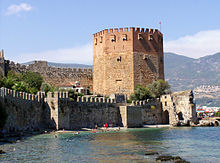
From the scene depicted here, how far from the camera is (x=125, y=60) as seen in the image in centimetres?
4241

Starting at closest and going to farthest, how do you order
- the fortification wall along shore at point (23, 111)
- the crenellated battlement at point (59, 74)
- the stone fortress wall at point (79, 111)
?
the fortification wall along shore at point (23, 111)
the stone fortress wall at point (79, 111)
the crenellated battlement at point (59, 74)

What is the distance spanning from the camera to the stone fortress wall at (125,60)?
139 feet

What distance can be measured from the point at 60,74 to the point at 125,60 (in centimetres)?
903

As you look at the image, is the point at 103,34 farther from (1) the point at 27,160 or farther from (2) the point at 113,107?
(1) the point at 27,160

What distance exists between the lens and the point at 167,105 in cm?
3994

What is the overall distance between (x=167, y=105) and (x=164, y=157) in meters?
22.7

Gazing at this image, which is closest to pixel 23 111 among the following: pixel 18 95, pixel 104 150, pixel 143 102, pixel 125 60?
pixel 18 95

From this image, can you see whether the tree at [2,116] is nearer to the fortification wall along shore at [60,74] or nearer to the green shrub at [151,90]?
the green shrub at [151,90]

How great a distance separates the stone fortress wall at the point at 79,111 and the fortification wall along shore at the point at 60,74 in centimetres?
1090

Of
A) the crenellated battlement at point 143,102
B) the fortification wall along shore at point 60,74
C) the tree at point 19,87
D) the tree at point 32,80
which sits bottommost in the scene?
the crenellated battlement at point 143,102

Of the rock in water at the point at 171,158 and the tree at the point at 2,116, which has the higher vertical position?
the tree at the point at 2,116

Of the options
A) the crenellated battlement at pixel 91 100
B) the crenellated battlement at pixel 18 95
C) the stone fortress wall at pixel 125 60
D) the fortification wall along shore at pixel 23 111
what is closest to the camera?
the crenellated battlement at pixel 18 95

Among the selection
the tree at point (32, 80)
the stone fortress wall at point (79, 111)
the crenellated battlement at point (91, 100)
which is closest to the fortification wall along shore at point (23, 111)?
the stone fortress wall at point (79, 111)

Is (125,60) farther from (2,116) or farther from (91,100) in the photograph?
(2,116)
